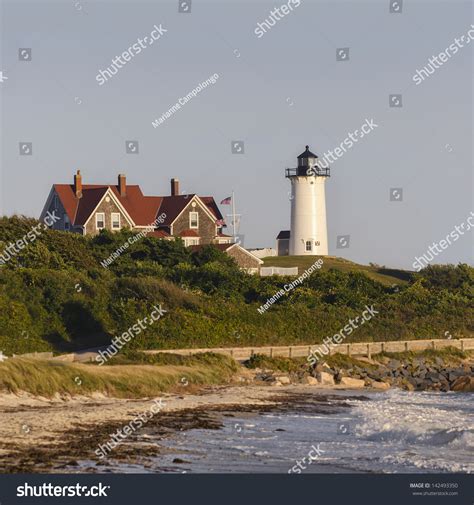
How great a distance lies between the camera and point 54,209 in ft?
221

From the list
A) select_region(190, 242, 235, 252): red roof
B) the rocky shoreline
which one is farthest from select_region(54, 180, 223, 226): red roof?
the rocky shoreline

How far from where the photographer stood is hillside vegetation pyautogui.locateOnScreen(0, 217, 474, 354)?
4038 cm

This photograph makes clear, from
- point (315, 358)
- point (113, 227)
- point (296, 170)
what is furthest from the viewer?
point (296, 170)

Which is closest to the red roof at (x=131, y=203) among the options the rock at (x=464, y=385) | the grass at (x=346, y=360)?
the grass at (x=346, y=360)

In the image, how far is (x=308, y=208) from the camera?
74375 millimetres

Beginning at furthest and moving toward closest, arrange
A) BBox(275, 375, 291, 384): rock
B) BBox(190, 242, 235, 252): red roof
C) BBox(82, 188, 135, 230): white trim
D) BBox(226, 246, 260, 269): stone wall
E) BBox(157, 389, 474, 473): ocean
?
BBox(82, 188, 135, 230): white trim → BBox(226, 246, 260, 269): stone wall → BBox(190, 242, 235, 252): red roof → BBox(275, 375, 291, 384): rock → BBox(157, 389, 474, 473): ocean

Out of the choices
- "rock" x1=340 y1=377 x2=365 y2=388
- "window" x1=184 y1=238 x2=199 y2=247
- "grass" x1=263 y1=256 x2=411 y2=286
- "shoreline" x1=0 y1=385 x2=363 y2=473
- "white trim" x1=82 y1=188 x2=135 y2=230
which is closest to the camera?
"shoreline" x1=0 y1=385 x2=363 y2=473

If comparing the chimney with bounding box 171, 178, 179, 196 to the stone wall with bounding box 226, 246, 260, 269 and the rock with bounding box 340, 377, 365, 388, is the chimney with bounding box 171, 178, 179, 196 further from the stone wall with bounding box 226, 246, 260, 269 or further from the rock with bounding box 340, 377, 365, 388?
the rock with bounding box 340, 377, 365, 388

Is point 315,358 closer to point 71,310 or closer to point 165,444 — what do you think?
point 71,310

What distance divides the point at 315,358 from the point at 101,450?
21.1m

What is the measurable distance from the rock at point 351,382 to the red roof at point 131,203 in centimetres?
2879

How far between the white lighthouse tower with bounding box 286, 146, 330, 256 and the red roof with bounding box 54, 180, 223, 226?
22.4 feet

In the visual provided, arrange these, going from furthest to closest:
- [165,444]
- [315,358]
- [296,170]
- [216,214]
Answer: [296,170] → [216,214] → [315,358] → [165,444]
